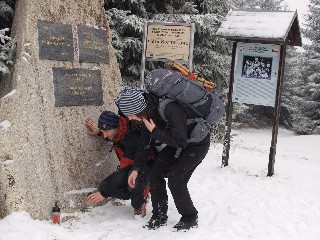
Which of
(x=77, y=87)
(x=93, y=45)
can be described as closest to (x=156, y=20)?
(x=93, y=45)

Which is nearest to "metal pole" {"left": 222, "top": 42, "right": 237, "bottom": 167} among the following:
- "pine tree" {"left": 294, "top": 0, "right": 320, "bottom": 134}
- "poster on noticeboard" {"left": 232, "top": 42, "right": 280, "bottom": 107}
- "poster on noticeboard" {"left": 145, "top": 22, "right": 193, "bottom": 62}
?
"poster on noticeboard" {"left": 232, "top": 42, "right": 280, "bottom": 107}

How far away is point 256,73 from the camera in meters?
7.71

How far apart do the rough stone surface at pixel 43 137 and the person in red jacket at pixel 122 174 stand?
394mm

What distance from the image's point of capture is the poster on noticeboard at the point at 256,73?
7594 mm

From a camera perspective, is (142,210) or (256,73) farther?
(256,73)

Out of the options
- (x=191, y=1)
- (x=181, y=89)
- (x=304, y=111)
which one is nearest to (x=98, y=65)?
(x=181, y=89)

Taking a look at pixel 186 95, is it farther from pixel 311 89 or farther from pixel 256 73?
pixel 311 89

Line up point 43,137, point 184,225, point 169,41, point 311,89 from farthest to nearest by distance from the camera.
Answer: point 311,89
point 169,41
point 43,137
point 184,225

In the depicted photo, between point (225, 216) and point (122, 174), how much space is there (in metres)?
1.49

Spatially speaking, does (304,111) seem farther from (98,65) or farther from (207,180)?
(98,65)

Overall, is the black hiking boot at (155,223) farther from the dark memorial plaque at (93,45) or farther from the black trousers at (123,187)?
the dark memorial plaque at (93,45)

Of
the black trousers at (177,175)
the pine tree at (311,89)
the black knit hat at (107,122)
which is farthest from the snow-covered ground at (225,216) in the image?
the pine tree at (311,89)

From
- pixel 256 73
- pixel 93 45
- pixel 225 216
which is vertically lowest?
pixel 225 216

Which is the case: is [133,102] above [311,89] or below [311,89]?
above
